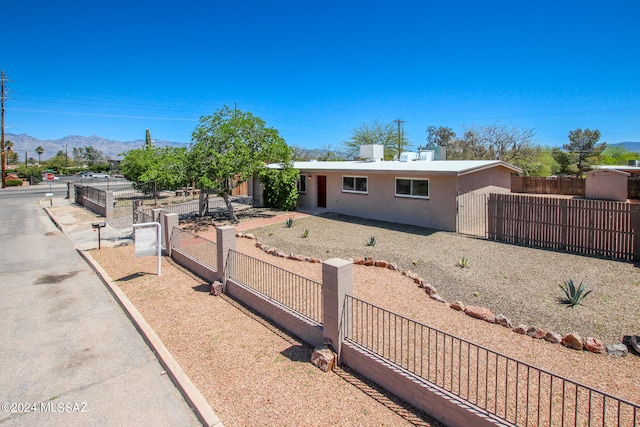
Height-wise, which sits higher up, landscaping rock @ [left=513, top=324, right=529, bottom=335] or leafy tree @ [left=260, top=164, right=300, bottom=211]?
leafy tree @ [left=260, top=164, right=300, bottom=211]

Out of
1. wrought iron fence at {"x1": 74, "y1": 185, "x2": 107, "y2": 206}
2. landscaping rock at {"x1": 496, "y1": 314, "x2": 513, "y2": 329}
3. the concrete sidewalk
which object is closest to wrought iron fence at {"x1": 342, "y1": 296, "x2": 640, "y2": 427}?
landscaping rock at {"x1": 496, "y1": 314, "x2": 513, "y2": 329}

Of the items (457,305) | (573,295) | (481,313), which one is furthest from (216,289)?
(573,295)

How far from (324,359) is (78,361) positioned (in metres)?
4.15

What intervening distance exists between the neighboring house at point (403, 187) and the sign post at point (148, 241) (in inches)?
373

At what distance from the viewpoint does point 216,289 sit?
9164mm

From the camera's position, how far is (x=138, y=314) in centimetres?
809

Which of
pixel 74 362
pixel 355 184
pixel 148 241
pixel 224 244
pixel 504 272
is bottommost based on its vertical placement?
pixel 74 362

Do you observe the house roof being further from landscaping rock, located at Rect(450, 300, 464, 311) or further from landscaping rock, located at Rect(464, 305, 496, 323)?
landscaping rock, located at Rect(464, 305, 496, 323)

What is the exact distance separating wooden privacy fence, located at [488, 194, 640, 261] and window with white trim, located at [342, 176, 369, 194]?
21.1 feet

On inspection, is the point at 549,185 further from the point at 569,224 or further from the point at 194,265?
the point at 194,265

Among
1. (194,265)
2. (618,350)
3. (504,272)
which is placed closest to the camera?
(618,350)

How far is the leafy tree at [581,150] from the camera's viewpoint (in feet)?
168

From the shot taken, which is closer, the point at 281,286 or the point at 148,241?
the point at 281,286

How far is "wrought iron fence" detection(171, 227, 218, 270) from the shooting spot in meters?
10.6
